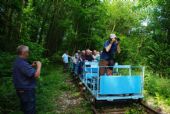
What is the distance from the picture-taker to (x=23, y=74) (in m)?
6.61

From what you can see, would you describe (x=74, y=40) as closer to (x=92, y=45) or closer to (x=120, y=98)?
(x=92, y=45)

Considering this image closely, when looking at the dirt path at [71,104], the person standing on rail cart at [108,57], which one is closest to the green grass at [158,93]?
the person standing on rail cart at [108,57]

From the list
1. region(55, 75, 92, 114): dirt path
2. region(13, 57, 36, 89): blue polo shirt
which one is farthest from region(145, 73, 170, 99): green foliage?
region(13, 57, 36, 89): blue polo shirt

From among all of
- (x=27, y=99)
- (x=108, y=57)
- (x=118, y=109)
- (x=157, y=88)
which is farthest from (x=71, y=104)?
(x=27, y=99)

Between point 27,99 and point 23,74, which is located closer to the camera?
point 23,74

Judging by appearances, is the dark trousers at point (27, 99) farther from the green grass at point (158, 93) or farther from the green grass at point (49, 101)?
the green grass at point (158, 93)

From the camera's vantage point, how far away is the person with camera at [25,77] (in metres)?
6.50

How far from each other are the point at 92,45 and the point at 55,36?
4.88 metres

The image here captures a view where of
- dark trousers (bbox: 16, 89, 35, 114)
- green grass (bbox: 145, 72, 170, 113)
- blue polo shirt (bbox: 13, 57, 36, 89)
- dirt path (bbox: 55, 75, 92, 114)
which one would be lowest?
dirt path (bbox: 55, 75, 92, 114)

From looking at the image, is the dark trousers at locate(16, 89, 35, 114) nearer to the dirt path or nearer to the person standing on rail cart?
the dirt path

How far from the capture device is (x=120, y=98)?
10344 millimetres

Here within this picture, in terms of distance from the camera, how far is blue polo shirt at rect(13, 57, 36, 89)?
650 centimetres

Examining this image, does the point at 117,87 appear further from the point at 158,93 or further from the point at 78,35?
the point at 78,35

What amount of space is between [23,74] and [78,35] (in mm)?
31765
